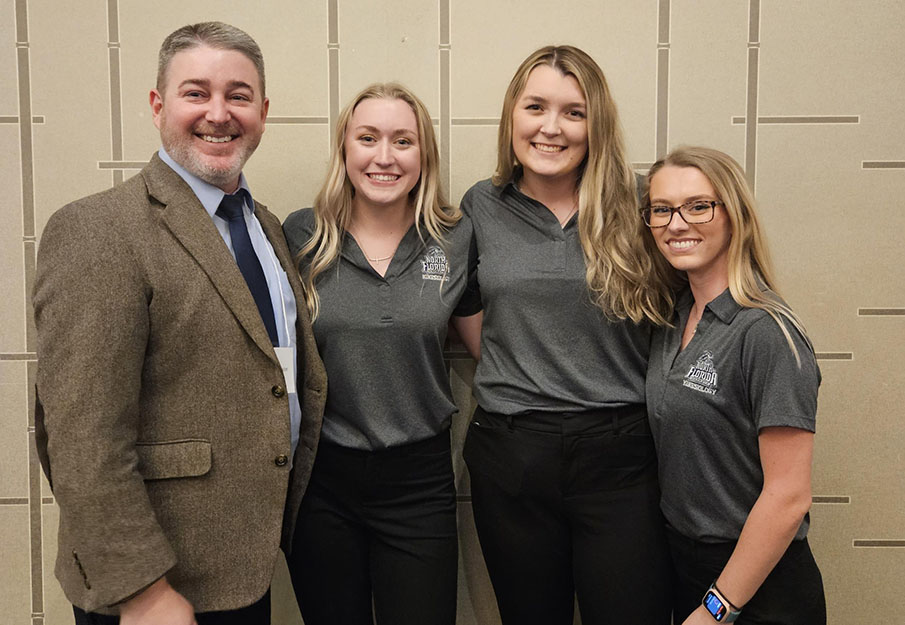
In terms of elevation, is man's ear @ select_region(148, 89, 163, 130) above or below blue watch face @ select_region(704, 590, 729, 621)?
above

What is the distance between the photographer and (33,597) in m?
2.28

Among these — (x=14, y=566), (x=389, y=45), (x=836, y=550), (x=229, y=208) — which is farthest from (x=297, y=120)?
(x=836, y=550)

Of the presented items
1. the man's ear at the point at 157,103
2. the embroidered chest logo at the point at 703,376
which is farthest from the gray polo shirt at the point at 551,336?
the man's ear at the point at 157,103

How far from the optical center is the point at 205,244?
4.61 feet

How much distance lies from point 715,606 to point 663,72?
1.57 metres

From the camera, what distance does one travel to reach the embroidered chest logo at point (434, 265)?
1863 mm

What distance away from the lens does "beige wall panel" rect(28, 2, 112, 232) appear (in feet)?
7.04

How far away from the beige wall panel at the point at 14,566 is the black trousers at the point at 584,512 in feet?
5.33

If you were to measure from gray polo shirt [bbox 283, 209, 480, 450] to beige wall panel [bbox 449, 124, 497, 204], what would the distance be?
463mm

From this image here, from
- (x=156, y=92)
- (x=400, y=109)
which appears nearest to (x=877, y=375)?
(x=400, y=109)

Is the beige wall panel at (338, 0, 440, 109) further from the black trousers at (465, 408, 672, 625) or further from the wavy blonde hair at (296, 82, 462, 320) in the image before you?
the black trousers at (465, 408, 672, 625)

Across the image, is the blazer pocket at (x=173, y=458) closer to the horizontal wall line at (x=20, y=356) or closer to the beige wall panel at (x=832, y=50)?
the horizontal wall line at (x=20, y=356)

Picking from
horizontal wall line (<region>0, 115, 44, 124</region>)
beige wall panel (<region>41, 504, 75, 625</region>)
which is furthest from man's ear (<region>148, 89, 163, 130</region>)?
beige wall panel (<region>41, 504, 75, 625</region>)

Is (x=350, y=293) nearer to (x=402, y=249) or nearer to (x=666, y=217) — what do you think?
(x=402, y=249)
